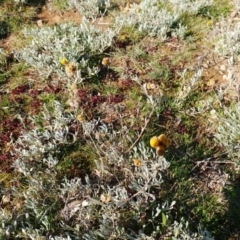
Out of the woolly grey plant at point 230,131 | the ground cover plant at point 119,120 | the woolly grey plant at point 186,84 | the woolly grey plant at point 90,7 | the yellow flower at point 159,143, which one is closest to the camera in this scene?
the yellow flower at point 159,143

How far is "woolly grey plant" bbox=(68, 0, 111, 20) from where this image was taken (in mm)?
6828

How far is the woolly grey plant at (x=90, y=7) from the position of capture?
683cm

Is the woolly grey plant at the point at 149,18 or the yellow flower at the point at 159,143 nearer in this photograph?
the yellow flower at the point at 159,143

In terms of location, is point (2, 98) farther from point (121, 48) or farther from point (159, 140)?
point (159, 140)

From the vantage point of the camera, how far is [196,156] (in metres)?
4.55

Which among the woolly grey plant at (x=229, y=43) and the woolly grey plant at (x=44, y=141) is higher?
the woolly grey plant at (x=229, y=43)

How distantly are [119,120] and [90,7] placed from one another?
281 cm

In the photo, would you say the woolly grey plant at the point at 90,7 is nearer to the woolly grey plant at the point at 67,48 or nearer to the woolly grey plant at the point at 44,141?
the woolly grey plant at the point at 67,48

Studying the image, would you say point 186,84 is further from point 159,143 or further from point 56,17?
point 56,17

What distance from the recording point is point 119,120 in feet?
16.4

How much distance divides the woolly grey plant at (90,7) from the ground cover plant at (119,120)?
0.08ft

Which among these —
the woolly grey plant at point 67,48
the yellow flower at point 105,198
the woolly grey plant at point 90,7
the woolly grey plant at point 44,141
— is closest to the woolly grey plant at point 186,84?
the woolly grey plant at point 67,48

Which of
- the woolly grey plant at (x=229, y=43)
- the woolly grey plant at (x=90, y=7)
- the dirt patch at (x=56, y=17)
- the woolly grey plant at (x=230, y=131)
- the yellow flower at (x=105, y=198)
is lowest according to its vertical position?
the yellow flower at (x=105, y=198)

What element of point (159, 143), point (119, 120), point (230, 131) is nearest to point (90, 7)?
point (119, 120)
